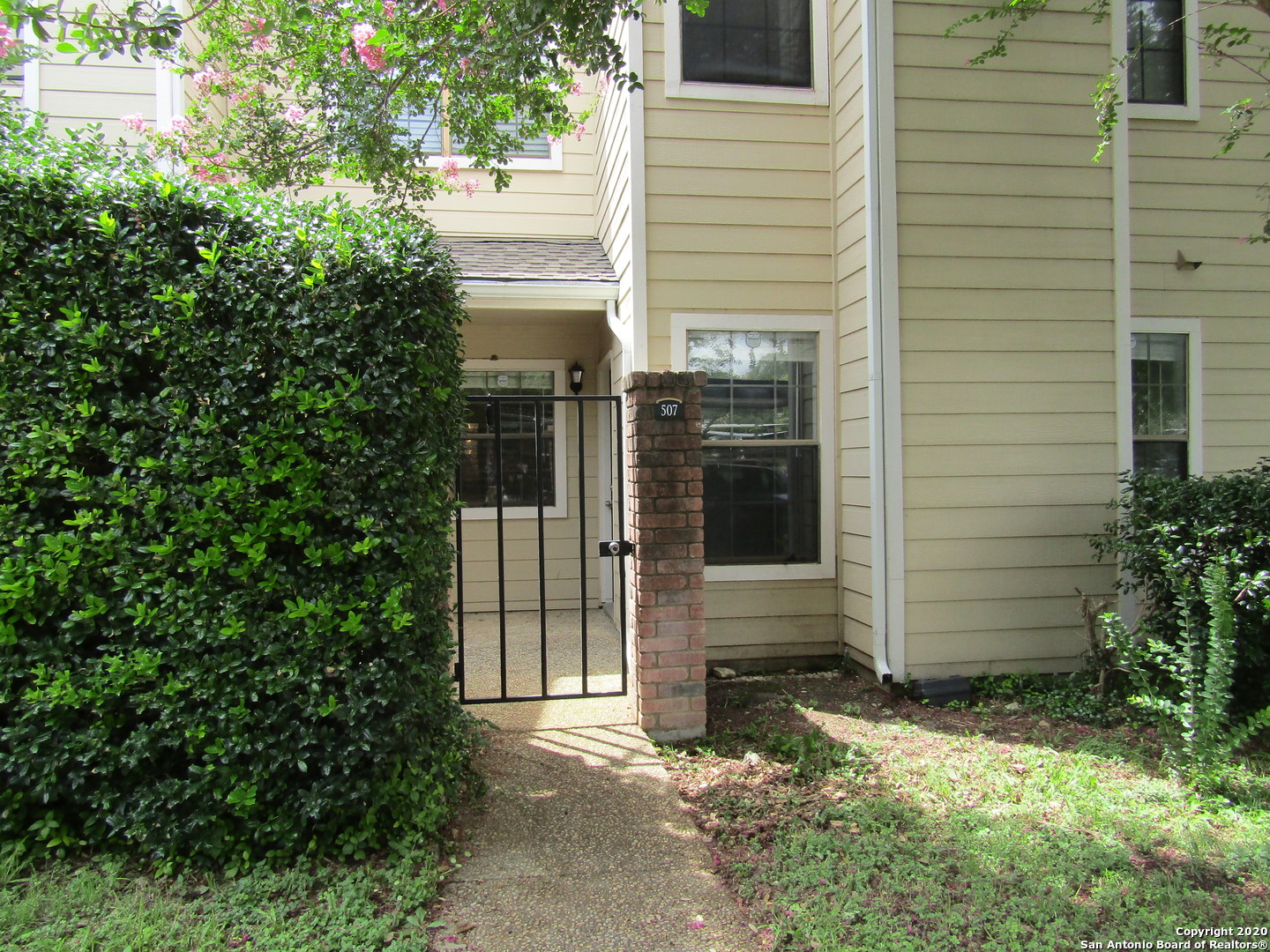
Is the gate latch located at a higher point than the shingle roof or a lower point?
lower

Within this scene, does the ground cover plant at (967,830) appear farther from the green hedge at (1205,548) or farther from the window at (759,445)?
the window at (759,445)

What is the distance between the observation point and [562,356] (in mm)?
7152

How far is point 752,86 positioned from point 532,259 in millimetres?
2053

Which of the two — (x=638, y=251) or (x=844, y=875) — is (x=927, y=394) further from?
(x=844, y=875)

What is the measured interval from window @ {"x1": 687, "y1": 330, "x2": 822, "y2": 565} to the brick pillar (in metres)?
1.42

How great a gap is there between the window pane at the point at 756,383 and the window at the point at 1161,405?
219 centimetres

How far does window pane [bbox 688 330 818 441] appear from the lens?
5246mm

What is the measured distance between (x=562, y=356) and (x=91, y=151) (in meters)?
4.50

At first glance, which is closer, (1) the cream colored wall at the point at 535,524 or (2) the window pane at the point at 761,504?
(2) the window pane at the point at 761,504

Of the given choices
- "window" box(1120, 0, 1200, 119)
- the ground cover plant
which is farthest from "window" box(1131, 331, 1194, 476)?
the ground cover plant

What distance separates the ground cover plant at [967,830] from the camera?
2469mm

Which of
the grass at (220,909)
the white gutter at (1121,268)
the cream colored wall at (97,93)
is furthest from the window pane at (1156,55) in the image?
the cream colored wall at (97,93)

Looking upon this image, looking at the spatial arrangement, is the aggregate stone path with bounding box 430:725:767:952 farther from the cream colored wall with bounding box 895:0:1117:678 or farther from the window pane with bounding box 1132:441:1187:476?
the window pane with bounding box 1132:441:1187:476

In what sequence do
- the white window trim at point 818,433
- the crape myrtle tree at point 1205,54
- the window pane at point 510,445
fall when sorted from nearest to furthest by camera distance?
the crape myrtle tree at point 1205,54 < the white window trim at point 818,433 < the window pane at point 510,445
